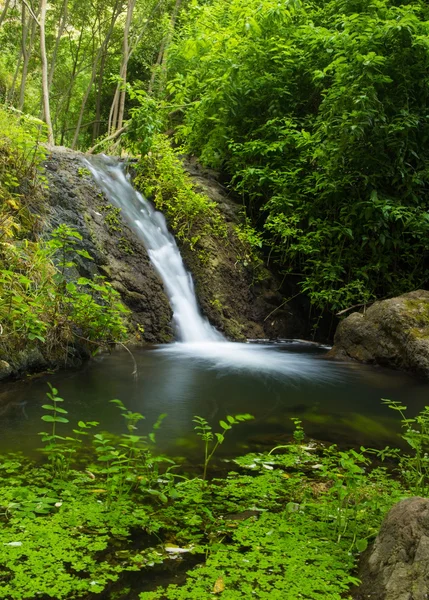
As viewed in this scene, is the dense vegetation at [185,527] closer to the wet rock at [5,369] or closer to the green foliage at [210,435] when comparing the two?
the green foliage at [210,435]

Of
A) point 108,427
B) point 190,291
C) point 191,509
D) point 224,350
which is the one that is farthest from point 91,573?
point 190,291

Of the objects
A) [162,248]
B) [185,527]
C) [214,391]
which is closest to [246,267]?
[162,248]

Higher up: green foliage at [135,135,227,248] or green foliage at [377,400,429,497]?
green foliage at [135,135,227,248]

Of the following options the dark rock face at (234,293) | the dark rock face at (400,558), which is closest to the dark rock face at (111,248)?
the dark rock face at (234,293)

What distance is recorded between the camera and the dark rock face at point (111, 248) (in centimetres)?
746

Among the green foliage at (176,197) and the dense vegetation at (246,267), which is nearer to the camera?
the dense vegetation at (246,267)

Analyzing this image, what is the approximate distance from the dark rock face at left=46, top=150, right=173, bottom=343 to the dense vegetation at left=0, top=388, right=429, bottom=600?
4.46 m

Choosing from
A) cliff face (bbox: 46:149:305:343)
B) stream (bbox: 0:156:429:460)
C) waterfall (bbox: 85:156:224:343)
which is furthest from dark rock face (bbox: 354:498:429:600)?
waterfall (bbox: 85:156:224:343)

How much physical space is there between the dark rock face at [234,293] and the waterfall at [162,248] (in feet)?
0.69

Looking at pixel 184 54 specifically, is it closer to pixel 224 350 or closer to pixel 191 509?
pixel 224 350

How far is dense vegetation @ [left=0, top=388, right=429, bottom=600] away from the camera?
6.28 feet

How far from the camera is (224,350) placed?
7.51 metres

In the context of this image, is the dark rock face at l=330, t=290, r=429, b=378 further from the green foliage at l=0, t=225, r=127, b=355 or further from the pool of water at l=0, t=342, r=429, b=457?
the green foliage at l=0, t=225, r=127, b=355

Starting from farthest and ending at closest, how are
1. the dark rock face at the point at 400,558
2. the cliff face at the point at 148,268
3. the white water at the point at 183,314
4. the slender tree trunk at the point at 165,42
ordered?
the slender tree trunk at the point at 165,42
the cliff face at the point at 148,268
the white water at the point at 183,314
the dark rock face at the point at 400,558
